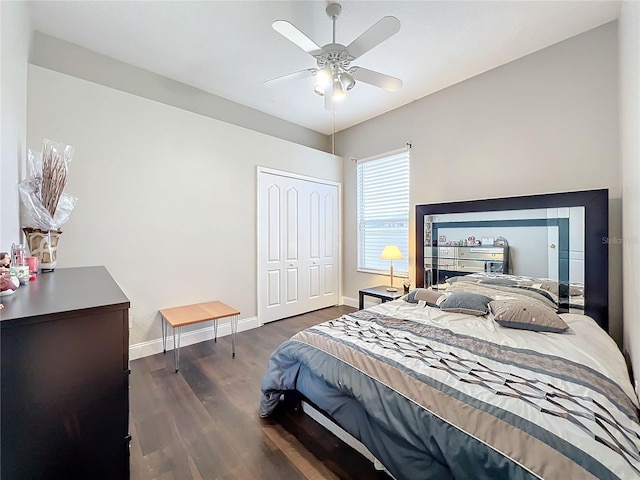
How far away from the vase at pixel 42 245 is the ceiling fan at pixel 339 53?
6.56 ft

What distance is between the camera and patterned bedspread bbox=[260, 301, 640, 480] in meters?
0.94

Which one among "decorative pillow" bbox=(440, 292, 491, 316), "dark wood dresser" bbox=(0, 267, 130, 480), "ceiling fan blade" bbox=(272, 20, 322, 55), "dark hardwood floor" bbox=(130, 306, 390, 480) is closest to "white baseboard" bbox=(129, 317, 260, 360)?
"dark hardwood floor" bbox=(130, 306, 390, 480)

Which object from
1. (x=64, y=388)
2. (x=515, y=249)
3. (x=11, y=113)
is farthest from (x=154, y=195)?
(x=515, y=249)

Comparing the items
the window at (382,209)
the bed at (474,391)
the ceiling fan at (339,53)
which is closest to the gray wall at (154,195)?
the ceiling fan at (339,53)

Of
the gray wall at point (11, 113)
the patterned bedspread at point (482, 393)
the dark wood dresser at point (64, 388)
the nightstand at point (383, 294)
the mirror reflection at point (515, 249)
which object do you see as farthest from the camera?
the nightstand at point (383, 294)

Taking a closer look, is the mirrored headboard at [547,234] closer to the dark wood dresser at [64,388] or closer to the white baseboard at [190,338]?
the white baseboard at [190,338]

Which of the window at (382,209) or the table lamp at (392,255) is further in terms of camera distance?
the window at (382,209)

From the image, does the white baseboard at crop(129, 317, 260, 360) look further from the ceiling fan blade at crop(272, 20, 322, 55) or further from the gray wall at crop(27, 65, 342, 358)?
the ceiling fan blade at crop(272, 20, 322, 55)

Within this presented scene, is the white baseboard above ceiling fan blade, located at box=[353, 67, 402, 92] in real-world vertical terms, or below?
below

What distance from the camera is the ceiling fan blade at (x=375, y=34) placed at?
1.71 metres

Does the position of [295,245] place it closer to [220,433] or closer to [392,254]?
[392,254]

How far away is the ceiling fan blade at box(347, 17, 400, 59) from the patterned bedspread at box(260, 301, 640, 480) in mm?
2041

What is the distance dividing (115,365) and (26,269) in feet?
2.74

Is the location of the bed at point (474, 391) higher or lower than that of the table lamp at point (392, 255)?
lower
